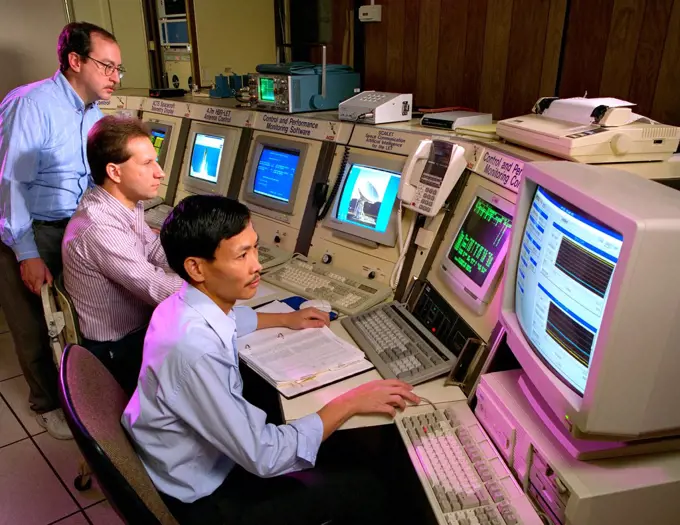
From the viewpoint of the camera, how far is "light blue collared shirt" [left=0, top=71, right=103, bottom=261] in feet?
6.84

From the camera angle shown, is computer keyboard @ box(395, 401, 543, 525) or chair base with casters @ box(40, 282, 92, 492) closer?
computer keyboard @ box(395, 401, 543, 525)

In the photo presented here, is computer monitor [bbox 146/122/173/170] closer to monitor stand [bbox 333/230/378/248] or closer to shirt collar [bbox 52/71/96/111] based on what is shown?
shirt collar [bbox 52/71/96/111]

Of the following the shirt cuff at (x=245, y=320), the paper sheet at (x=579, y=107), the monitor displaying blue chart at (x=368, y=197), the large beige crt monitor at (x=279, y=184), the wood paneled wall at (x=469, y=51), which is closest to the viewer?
the paper sheet at (x=579, y=107)

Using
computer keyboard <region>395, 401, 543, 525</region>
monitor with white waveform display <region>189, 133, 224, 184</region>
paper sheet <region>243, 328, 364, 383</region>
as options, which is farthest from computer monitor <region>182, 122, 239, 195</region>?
computer keyboard <region>395, 401, 543, 525</region>

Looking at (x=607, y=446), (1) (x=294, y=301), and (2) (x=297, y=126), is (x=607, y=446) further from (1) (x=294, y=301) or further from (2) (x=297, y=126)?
(2) (x=297, y=126)

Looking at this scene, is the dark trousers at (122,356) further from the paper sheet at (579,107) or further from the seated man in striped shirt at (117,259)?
the paper sheet at (579,107)

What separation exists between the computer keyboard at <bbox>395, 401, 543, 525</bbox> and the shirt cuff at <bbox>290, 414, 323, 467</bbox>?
0.20m

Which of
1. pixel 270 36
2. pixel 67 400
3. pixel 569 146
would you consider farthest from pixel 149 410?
pixel 270 36

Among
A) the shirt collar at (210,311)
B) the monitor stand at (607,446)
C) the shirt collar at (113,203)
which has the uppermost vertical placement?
the shirt collar at (113,203)

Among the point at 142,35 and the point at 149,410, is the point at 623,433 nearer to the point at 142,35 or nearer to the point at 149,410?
the point at 149,410

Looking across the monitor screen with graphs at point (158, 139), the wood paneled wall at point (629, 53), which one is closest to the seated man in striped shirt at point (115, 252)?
the monitor screen with graphs at point (158, 139)

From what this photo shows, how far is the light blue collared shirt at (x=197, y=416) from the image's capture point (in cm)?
110

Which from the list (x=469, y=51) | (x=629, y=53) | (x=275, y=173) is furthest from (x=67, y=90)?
(x=629, y=53)

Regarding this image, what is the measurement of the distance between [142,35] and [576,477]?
4484 mm
